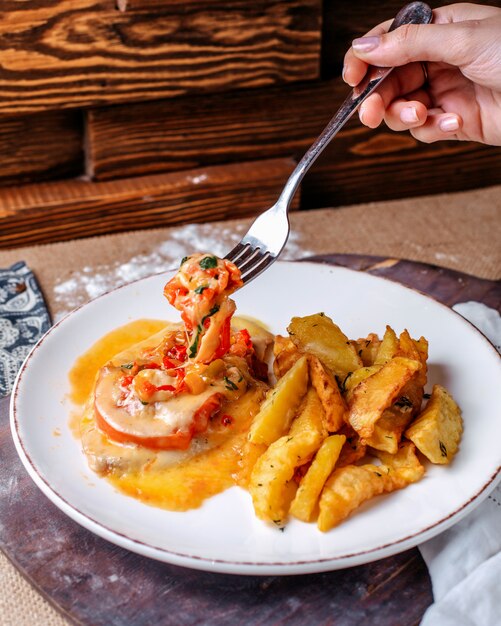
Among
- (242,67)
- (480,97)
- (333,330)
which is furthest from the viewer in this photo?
(242,67)

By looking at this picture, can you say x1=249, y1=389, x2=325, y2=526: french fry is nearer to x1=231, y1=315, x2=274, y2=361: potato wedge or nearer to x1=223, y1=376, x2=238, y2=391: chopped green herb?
x1=223, y1=376, x2=238, y2=391: chopped green herb

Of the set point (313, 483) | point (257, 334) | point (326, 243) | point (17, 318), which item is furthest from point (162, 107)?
point (313, 483)

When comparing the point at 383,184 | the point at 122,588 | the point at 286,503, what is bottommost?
the point at 383,184

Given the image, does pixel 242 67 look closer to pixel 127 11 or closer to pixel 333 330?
pixel 127 11

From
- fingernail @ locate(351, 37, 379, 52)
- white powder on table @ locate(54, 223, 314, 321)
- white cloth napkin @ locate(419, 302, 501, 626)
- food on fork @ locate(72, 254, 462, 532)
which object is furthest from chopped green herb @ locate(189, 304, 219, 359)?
white powder on table @ locate(54, 223, 314, 321)

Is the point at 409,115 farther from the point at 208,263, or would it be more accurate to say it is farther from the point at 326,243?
the point at 208,263

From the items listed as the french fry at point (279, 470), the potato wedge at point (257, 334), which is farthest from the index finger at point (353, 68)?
the french fry at point (279, 470)

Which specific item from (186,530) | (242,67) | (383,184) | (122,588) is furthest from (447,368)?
(383,184)
